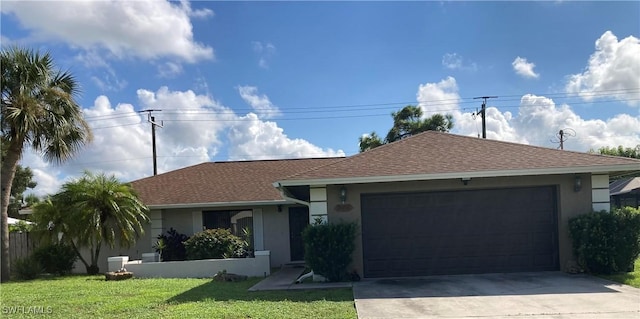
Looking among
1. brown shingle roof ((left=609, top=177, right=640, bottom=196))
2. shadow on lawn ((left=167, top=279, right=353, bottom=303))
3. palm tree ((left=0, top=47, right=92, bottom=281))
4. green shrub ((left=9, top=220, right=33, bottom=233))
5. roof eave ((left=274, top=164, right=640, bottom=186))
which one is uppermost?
palm tree ((left=0, top=47, right=92, bottom=281))

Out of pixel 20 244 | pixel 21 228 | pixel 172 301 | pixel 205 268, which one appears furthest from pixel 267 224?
pixel 21 228

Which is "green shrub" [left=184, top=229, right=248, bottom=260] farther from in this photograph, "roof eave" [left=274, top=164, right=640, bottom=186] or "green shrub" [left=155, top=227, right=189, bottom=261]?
"roof eave" [left=274, top=164, right=640, bottom=186]

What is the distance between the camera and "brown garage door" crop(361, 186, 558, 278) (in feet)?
36.7

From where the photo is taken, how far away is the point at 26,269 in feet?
45.8

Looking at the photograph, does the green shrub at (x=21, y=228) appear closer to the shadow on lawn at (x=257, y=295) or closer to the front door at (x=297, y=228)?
the front door at (x=297, y=228)

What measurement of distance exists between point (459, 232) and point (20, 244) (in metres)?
14.4

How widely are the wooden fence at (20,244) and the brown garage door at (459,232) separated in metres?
12.0

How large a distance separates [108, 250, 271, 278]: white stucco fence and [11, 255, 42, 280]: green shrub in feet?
8.65

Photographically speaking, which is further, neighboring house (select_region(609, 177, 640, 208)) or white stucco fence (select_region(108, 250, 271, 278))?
neighboring house (select_region(609, 177, 640, 208))

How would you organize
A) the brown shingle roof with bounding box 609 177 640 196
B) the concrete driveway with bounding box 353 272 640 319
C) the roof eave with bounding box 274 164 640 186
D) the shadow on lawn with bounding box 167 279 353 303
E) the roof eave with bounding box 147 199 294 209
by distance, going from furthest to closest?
the brown shingle roof with bounding box 609 177 640 196, the roof eave with bounding box 147 199 294 209, the roof eave with bounding box 274 164 640 186, the shadow on lawn with bounding box 167 279 353 303, the concrete driveway with bounding box 353 272 640 319

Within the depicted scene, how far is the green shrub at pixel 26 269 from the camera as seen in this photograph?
13.9 meters

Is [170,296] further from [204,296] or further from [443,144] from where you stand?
[443,144]

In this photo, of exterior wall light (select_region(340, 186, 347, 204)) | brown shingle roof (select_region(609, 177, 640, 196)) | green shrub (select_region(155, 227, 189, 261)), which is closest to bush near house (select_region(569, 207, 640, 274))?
exterior wall light (select_region(340, 186, 347, 204))

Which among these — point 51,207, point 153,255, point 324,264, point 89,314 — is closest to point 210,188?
point 153,255
